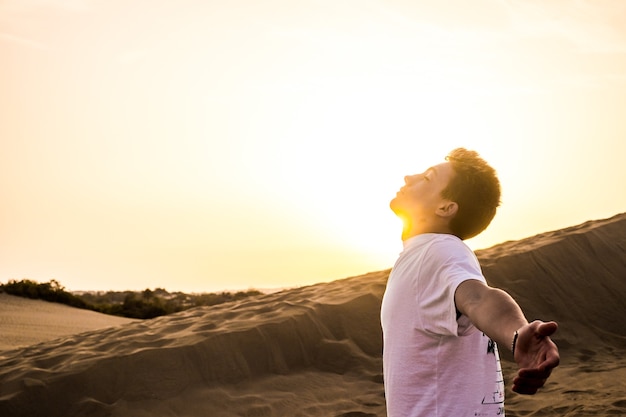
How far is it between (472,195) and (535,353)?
3.03 feet

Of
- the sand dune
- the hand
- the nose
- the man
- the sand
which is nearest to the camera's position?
the hand

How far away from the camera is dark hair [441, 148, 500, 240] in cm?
251

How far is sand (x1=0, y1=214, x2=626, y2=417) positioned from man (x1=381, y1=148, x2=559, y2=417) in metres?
4.85

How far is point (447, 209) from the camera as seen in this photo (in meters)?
2.50

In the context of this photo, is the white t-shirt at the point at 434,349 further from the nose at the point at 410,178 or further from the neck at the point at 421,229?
the nose at the point at 410,178

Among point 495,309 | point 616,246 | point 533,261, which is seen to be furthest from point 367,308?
point 495,309

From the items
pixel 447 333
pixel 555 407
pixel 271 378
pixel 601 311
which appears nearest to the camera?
pixel 447 333

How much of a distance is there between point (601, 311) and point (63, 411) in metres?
7.66

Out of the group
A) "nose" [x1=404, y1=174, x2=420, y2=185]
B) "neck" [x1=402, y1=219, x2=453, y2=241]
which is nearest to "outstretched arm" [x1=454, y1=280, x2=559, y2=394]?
"neck" [x1=402, y1=219, x2=453, y2=241]

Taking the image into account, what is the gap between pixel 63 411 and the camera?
7395 millimetres

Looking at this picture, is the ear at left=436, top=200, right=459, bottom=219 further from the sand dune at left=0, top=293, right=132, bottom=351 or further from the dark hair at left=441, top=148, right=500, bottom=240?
the sand dune at left=0, top=293, right=132, bottom=351

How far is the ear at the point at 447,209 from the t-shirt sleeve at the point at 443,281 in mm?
237

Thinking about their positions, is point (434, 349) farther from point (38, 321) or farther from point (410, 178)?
point (38, 321)

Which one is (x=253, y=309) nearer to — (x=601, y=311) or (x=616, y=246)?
(x=601, y=311)
